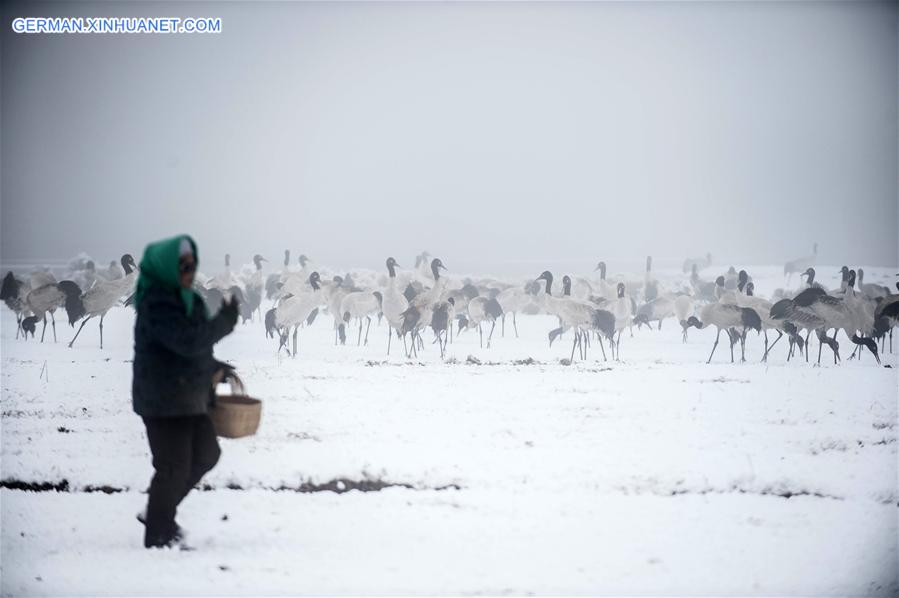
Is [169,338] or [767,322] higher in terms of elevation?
[767,322]

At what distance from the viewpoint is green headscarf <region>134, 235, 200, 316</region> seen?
12.8 ft

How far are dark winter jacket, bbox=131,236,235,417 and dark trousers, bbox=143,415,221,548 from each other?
12cm

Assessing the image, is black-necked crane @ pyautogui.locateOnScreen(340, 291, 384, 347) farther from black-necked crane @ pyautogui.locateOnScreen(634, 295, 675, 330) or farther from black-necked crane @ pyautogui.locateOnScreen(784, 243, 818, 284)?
black-necked crane @ pyautogui.locateOnScreen(784, 243, 818, 284)

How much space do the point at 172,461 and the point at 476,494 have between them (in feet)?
7.51

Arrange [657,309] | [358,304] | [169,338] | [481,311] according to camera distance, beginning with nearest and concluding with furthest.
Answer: [169,338]
[358,304]
[481,311]
[657,309]

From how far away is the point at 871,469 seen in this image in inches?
238

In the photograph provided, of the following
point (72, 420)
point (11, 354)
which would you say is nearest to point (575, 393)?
point (72, 420)

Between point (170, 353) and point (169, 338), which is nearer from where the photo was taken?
point (169, 338)

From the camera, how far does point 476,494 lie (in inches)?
209

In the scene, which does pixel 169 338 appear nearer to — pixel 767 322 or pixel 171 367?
pixel 171 367

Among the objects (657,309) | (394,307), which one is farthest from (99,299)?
(657,309)

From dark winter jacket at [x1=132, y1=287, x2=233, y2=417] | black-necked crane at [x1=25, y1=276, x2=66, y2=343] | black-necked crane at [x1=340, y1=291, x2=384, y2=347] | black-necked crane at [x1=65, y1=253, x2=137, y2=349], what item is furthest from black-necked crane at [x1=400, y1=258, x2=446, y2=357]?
dark winter jacket at [x1=132, y1=287, x2=233, y2=417]

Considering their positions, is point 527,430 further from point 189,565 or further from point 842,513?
point 189,565

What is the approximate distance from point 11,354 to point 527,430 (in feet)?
33.4
